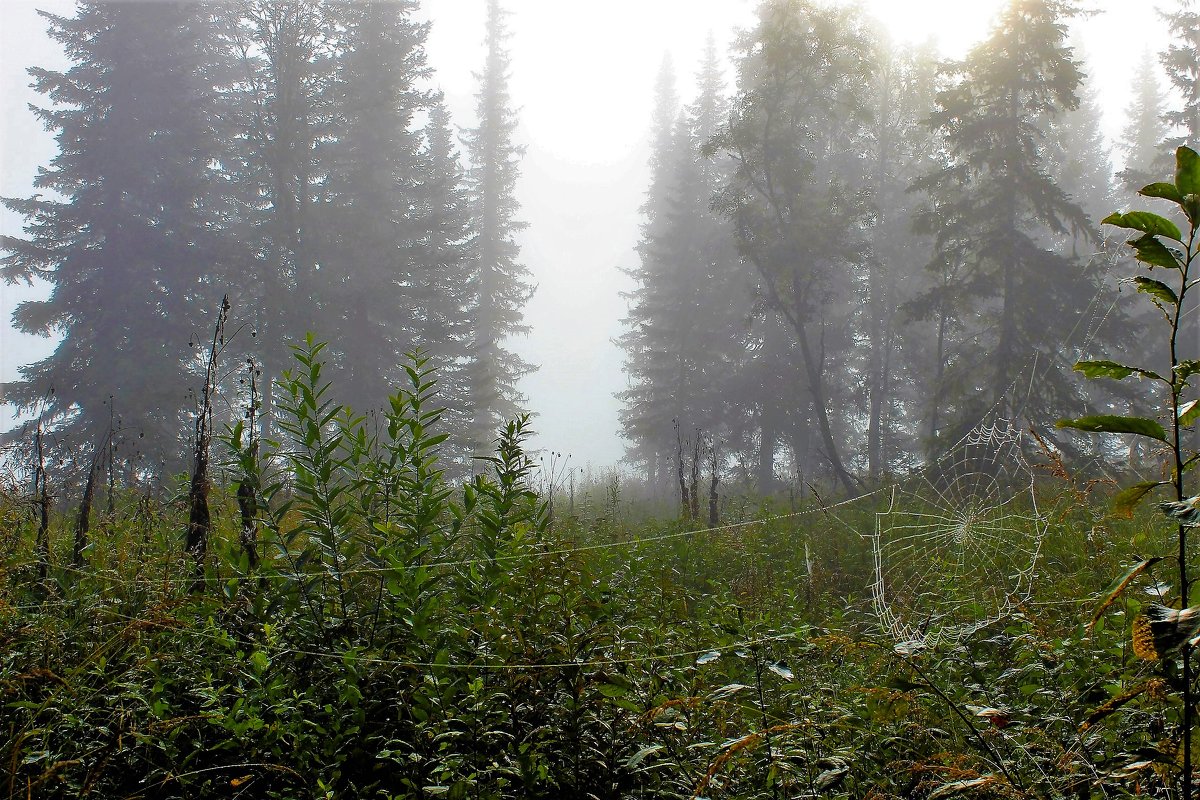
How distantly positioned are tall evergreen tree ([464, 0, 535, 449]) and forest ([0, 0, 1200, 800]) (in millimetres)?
217

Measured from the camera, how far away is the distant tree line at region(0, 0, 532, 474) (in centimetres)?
1762

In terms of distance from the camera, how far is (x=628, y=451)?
1246 inches

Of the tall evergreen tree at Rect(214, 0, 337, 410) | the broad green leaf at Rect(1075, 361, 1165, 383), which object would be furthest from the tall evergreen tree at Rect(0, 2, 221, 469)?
the broad green leaf at Rect(1075, 361, 1165, 383)

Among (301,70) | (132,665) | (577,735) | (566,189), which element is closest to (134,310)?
(301,70)

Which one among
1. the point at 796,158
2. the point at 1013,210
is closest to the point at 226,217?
the point at 796,158

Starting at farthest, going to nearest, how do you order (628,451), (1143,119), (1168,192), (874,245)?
(1143,119)
(628,451)
(874,245)
(1168,192)

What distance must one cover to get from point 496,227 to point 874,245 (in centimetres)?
1653

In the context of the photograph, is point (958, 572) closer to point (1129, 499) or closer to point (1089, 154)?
point (1129, 499)

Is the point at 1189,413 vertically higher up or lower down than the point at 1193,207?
lower down

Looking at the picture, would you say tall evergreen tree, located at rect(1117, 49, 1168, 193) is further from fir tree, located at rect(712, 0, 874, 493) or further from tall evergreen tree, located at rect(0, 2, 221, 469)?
tall evergreen tree, located at rect(0, 2, 221, 469)

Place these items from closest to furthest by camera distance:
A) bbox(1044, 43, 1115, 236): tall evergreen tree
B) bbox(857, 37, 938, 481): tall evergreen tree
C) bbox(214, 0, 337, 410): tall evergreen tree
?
1. bbox(214, 0, 337, 410): tall evergreen tree
2. bbox(857, 37, 938, 481): tall evergreen tree
3. bbox(1044, 43, 1115, 236): tall evergreen tree

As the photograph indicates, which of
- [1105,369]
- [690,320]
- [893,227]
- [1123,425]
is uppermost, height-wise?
[893,227]

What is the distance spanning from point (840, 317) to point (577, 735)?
24248mm

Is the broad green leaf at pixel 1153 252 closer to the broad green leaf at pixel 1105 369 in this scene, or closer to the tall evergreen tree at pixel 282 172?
the broad green leaf at pixel 1105 369
